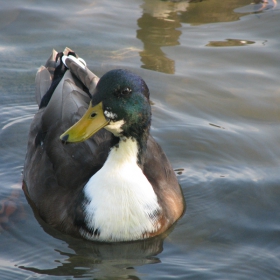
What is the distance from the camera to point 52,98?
7508mm

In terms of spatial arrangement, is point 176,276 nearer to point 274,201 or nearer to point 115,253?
point 115,253

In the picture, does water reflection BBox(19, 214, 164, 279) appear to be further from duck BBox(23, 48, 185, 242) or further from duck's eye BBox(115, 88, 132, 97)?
duck's eye BBox(115, 88, 132, 97)

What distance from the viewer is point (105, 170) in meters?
6.44

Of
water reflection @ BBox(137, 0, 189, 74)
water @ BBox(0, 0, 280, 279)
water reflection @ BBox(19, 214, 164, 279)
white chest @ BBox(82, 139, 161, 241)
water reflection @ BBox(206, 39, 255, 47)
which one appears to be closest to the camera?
water reflection @ BBox(19, 214, 164, 279)

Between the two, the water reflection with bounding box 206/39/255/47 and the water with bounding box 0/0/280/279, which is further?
the water reflection with bounding box 206/39/255/47

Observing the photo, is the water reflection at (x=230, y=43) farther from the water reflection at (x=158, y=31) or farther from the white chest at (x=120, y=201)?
the white chest at (x=120, y=201)

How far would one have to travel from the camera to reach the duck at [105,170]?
242 inches

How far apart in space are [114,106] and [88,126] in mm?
291

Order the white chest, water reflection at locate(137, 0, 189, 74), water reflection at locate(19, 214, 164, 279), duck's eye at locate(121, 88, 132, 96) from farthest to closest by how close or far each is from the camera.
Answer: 1. water reflection at locate(137, 0, 189, 74)
2. the white chest
3. duck's eye at locate(121, 88, 132, 96)
4. water reflection at locate(19, 214, 164, 279)

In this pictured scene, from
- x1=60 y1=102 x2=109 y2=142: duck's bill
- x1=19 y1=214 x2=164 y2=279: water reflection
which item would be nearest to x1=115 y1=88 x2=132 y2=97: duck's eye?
x1=60 y1=102 x2=109 y2=142: duck's bill

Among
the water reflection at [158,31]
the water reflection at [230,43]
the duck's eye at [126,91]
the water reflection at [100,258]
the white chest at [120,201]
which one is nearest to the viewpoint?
the water reflection at [100,258]

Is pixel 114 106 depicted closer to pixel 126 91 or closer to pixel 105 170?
pixel 126 91

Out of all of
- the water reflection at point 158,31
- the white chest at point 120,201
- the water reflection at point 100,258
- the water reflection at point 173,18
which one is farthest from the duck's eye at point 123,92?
the water reflection at point 173,18

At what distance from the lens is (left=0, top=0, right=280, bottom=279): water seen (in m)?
6.23
